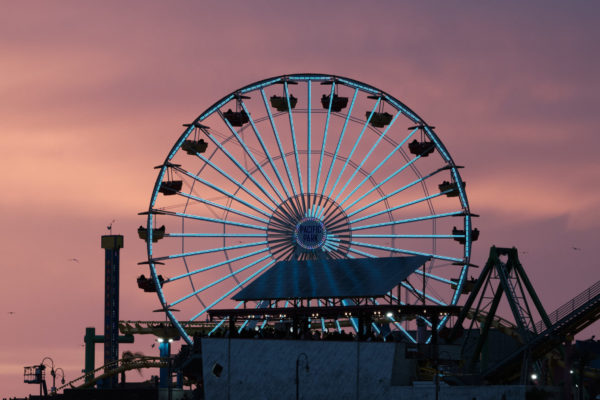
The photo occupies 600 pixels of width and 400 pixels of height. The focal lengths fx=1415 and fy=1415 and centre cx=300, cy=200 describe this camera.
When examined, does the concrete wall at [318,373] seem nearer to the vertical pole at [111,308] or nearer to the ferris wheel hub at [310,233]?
the ferris wheel hub at [310,233]

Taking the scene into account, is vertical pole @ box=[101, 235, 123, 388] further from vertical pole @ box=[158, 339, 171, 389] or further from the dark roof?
the dark roof

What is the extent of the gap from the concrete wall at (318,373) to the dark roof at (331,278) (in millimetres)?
3797

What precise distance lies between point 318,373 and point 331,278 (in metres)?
8.39

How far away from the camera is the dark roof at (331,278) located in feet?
289

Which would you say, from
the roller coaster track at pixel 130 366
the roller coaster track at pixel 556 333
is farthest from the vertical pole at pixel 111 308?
the roller coaster track at pixel 556 333

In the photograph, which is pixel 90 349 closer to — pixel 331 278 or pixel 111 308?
pixel 111 308

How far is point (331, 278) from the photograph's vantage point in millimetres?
92750

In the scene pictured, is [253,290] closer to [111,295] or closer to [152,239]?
[152,239]

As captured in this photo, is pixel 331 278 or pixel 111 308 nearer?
pixel 331 278

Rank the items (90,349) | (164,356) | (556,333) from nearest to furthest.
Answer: (556,333)
(164,356)
(90,349)

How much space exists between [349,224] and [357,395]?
2022 centimetres

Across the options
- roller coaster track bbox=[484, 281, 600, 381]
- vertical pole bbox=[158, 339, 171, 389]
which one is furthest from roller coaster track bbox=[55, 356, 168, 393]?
roller coaster track bbox=[484, 281, 600, 381]

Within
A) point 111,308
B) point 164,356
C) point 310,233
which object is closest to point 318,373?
point 310,233

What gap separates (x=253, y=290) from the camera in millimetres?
96375
